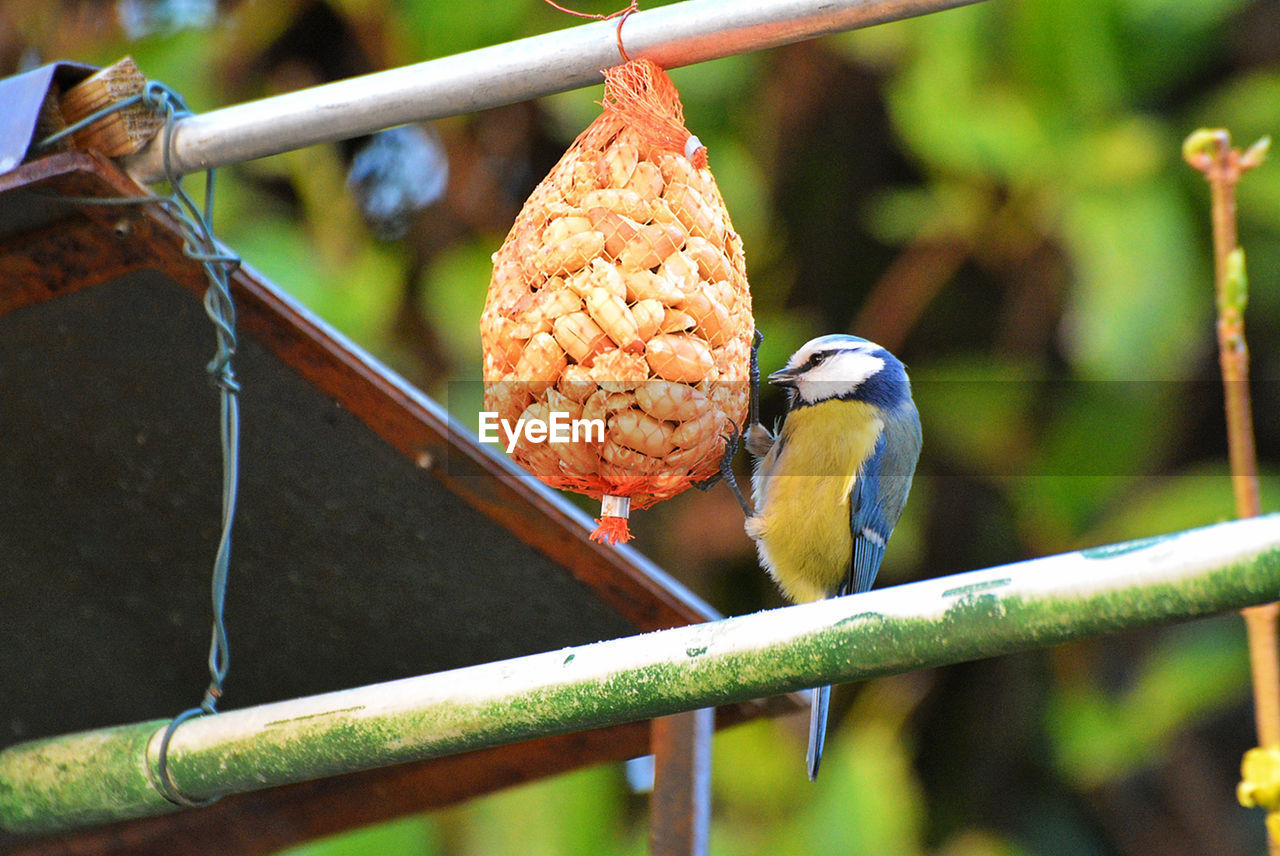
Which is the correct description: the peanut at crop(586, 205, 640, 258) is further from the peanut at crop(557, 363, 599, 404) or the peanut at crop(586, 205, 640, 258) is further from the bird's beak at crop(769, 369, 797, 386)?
the bird's beak at crop(769, 369, 797, 386)

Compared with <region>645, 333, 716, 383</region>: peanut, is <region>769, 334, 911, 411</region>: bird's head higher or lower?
higher

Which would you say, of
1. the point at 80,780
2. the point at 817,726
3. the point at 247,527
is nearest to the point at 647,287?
the point at 247,527

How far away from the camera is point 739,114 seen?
10.5 ft

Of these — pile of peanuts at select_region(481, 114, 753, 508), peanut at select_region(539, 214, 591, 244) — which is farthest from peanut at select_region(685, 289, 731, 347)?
peanut at select_region(539, 214, 591, 244)

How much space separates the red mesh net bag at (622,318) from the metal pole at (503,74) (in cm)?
3

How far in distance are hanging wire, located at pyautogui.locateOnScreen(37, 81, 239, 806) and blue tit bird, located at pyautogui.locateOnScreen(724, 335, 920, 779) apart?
63 centimetres

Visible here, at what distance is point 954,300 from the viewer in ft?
10.8

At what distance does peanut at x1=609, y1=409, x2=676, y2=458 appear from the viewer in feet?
3.27

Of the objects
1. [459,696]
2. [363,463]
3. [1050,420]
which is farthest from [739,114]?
[459,696]

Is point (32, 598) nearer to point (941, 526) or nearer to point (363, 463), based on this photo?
point (363, 463)

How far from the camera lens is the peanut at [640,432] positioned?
3.27 feet

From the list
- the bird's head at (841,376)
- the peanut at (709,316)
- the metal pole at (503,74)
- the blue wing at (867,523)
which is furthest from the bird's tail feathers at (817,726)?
the metal pole at (503,74)

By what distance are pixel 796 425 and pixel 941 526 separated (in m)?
1.85

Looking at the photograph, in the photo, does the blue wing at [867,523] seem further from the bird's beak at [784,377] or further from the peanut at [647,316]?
the peanut at [647,316]
